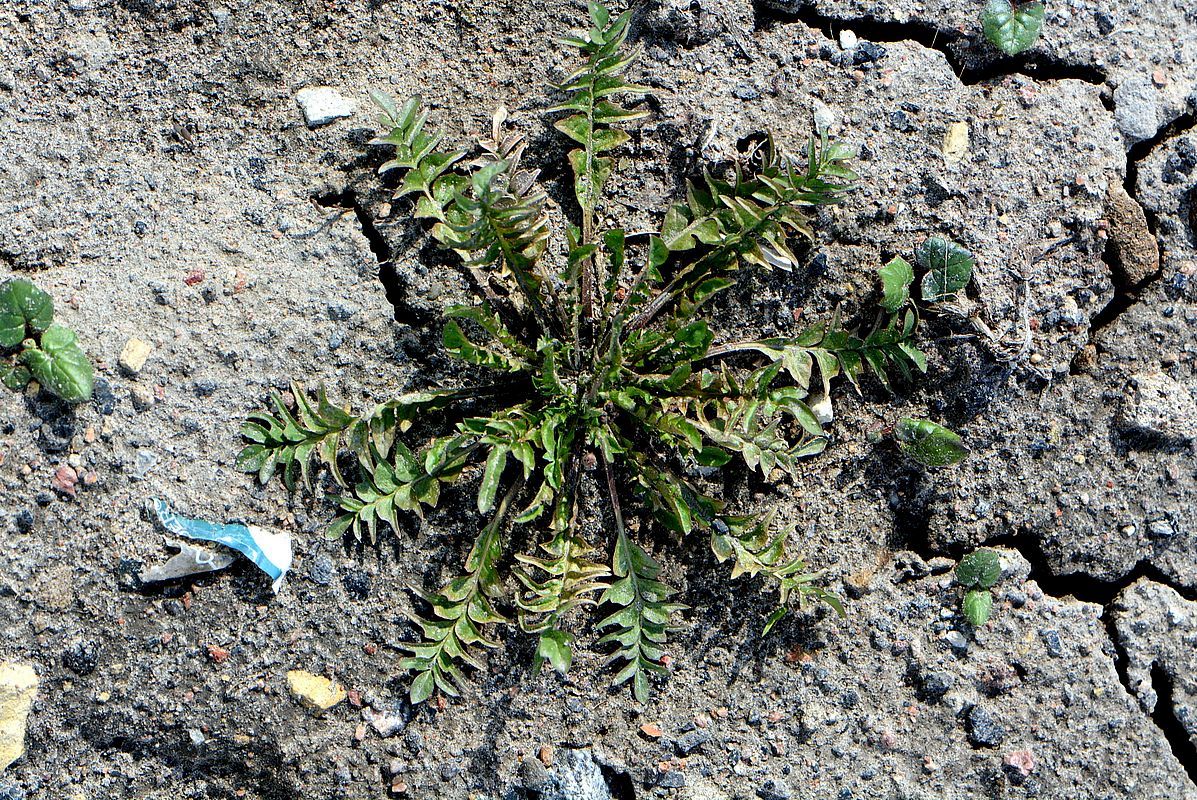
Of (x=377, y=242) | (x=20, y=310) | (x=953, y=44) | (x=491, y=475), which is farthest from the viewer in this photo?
(x=953, y=44)

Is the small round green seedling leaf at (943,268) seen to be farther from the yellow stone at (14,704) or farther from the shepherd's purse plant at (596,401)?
the yellow stone at (14,704)

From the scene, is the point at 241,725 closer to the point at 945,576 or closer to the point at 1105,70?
the point at 945,576

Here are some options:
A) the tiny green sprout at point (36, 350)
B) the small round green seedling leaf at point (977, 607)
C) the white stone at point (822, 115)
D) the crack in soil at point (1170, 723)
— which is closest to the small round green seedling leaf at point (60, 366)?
the tiny green sprout at point (36, 350)

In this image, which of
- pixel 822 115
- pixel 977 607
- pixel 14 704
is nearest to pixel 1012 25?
pixel 822 115

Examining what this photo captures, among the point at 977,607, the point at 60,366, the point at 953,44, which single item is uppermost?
the point at 953,44

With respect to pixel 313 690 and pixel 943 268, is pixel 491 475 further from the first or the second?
pixel 943 268

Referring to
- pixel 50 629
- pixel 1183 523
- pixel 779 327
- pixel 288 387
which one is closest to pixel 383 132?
pixel 288 387
